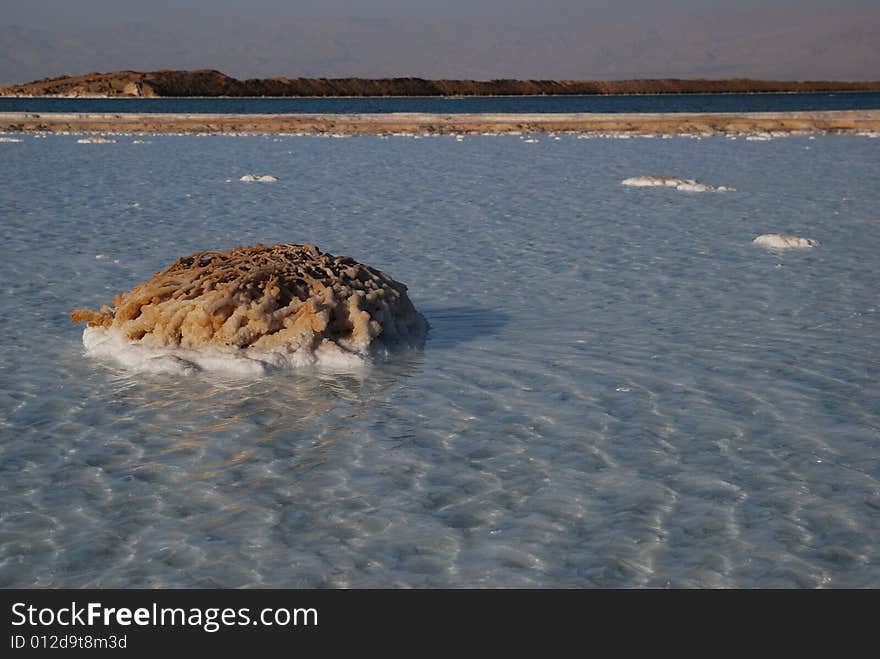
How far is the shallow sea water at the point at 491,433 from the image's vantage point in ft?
16.9

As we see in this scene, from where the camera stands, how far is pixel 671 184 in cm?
2197

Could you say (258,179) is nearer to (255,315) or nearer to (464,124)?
(255,315)

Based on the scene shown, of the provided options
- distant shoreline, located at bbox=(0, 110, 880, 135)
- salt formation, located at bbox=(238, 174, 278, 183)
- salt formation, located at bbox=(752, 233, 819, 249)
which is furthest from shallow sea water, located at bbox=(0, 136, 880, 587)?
distant shoreline, located at bbox=(0, 110, 880, 135)

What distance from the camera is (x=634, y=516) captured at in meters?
5.61

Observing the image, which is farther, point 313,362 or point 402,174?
point 402,174

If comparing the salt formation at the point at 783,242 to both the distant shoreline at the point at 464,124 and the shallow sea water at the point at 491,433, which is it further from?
the distant shoreline at the point at 464,124

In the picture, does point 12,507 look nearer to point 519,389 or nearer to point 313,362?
point 313,362

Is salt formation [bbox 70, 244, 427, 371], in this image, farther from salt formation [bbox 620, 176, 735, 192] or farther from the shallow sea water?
salt formation [bbox 620, 176, 735, 192]

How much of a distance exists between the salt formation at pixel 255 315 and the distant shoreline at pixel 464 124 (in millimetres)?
34722

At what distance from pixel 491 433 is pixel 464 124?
42.0 meters

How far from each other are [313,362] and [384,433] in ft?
5.03

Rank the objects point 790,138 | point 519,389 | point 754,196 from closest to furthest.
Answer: point 519,389 → point 754,196 → point 790,138
